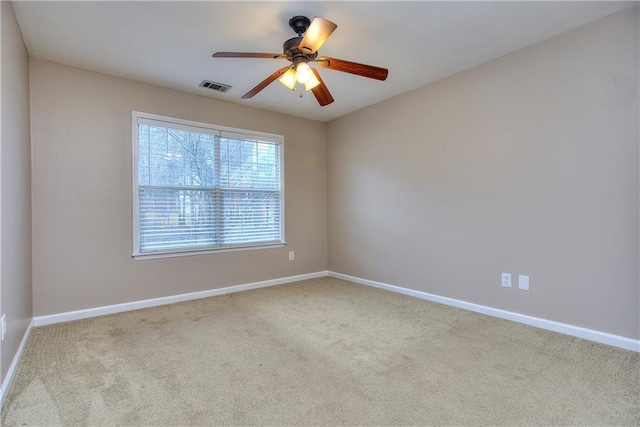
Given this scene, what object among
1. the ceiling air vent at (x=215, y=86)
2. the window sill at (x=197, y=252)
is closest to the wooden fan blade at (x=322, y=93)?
the ceiling air vent at (x=215, y=86)

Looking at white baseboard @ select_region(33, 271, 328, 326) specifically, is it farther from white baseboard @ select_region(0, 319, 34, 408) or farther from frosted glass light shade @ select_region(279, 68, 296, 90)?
frosted glass light shade @ select_region(279, 68, 296, 90)

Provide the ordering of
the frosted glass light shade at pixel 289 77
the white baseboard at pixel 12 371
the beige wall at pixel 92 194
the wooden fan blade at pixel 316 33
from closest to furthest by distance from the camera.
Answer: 1. the white baseboard at pixel 12 371
2. the wooden fan blade at pixel 316 33
3. the frosted glass light shade at pixel 289 77
4. the beige wall at pixel 92 194

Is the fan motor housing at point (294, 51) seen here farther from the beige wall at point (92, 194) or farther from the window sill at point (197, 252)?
the window sill at point (197, 252)

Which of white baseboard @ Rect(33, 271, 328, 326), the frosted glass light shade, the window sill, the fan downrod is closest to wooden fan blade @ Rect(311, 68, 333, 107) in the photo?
the frosted glass light shade

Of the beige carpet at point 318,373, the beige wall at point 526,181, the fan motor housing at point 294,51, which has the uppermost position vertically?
the fan motor housing at point 294,51

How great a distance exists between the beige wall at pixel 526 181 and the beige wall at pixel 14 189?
3392 mm

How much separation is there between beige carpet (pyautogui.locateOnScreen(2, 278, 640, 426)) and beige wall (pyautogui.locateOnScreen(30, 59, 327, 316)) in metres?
0.40

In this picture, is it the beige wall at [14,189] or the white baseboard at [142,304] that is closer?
the beige wall at [14,189]

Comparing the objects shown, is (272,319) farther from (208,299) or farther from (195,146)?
(195,146)

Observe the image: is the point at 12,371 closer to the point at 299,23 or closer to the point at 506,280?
the point at 299,23

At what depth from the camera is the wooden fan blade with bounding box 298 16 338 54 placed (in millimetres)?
1841

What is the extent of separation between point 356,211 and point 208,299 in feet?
7.14

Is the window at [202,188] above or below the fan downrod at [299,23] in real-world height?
below

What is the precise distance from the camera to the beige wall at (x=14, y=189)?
186cm
